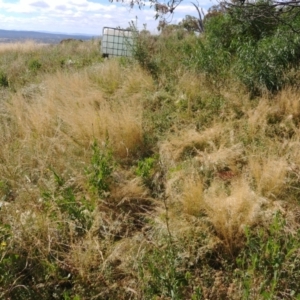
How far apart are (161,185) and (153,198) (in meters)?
0.17

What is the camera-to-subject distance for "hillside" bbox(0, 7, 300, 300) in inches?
80.8

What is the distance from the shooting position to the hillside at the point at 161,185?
205 centimetres

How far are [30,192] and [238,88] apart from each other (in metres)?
3.12

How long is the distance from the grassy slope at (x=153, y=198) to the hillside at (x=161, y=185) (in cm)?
1

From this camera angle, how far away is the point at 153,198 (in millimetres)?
2822

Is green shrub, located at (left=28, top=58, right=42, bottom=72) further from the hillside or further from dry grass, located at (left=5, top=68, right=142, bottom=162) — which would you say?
dry grass, located at (left=5, top=68, right=142, bottom=162)

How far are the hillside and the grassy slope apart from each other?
0.01m

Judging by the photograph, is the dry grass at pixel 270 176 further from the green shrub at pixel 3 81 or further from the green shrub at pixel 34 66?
→ the green shrub at pixel 34 66

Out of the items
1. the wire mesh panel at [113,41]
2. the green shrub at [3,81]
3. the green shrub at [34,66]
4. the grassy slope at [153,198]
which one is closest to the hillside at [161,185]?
the grassy slope at [153,198]

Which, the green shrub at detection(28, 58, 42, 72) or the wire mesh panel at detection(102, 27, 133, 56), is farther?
the wire mesh panel at detection(102, 27, 133, 56)

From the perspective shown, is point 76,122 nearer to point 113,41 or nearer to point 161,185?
point 161,185

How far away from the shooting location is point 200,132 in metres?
3.81

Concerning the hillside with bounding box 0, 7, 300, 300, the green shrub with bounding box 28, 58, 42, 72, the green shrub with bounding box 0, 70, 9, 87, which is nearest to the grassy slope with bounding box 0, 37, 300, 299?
the hillside with bounding box 0, 7, 300, 300

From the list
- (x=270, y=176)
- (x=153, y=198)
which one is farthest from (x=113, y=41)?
(x=270, y=176)
